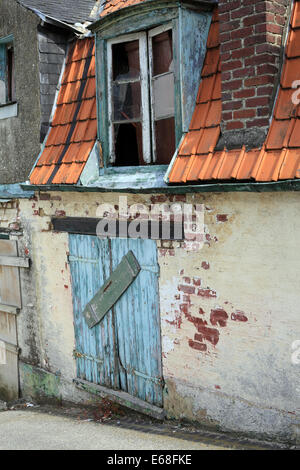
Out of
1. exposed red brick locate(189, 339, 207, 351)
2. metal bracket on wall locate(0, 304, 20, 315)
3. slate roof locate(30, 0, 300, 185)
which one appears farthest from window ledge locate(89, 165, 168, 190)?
metal bracket on wall locate(0, 304, 20, 315)

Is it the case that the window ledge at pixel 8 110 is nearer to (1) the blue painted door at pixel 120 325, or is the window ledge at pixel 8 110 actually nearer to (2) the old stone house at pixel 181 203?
(2) the old stone house at pixel 181 203

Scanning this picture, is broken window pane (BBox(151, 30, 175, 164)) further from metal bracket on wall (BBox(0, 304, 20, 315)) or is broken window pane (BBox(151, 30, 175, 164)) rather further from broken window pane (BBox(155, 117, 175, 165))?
metal bracket on wall (BBox(0, 304, 20, 315))

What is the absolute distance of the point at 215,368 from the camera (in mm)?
5383

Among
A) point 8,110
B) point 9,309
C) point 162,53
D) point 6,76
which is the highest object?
point 6,76

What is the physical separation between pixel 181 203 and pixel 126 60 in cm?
193

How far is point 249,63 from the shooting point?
188 inches

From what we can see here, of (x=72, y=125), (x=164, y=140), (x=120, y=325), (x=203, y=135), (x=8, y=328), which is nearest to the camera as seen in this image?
(x=203, y=135)

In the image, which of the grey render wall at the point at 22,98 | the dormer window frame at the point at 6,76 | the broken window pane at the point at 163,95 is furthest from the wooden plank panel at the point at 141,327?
the dormer window frame at the point at 6,76

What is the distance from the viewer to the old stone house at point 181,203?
471cm

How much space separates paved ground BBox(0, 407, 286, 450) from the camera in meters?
5.27

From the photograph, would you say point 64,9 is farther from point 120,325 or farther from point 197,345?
point 197,345

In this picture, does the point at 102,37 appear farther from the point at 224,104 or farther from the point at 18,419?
the point at 18,419

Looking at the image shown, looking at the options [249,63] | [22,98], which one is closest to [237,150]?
[249,63]

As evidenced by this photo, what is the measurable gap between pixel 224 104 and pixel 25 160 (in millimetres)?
3708
